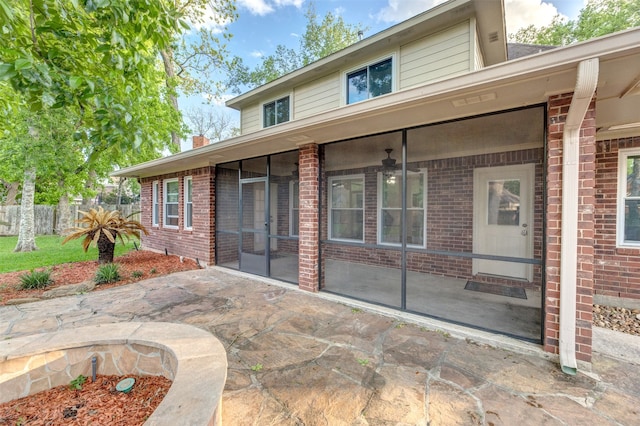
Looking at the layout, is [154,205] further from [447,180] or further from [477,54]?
[477,54]

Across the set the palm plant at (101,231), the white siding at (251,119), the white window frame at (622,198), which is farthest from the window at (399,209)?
the palm plant at (101,231)

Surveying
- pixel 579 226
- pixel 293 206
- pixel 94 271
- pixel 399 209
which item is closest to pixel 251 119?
pixel 293 206

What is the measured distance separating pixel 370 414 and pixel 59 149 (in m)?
11.2

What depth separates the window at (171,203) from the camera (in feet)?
25.1

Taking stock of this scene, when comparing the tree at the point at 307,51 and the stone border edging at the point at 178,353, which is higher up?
the tree at the point at 307,51

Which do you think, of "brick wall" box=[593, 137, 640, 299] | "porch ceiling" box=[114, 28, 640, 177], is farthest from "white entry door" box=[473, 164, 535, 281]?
"porch ceiling" box=[114, 28, 640, 177]

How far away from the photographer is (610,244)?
13.2 ft

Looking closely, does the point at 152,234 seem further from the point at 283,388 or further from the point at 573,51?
the point at 573,51

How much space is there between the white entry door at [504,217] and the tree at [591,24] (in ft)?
36.6

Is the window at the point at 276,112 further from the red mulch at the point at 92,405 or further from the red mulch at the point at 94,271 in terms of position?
the red mulch at the point at 92,405

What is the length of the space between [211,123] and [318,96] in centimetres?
1445

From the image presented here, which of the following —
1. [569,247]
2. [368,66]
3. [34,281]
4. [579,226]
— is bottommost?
[34,281]

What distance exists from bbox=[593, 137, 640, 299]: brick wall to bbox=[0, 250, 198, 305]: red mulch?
7.51 meters

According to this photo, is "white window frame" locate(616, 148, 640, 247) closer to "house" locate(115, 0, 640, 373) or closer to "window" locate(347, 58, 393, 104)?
"house" locate(115, 0, 640, 373)
